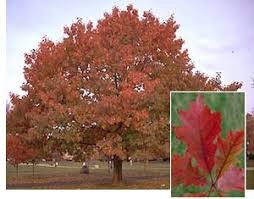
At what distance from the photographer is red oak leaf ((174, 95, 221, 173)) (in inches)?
158

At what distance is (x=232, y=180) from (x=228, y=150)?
0.77 ft

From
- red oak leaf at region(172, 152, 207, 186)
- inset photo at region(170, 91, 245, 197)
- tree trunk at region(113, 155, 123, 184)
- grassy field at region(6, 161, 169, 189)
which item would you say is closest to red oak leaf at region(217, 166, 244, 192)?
inset photo at region(170, 91, 245, 197)

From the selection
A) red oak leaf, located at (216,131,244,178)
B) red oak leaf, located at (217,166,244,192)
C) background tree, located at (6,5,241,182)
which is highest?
background tree, located at (6,5,241,182)

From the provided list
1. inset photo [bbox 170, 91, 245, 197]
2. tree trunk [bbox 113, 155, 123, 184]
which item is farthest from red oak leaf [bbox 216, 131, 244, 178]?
tree trunk [bbox 113, 155, 123, 184]

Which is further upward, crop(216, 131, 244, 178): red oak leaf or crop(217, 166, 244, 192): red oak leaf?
crop(216, 131, 244, 178): red oak leaf

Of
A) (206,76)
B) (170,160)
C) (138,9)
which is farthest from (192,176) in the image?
(138,9)

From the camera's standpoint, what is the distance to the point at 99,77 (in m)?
4.06

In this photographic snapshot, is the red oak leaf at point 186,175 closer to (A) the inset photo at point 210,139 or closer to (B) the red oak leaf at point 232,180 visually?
(A) the inset photo at point 210,139

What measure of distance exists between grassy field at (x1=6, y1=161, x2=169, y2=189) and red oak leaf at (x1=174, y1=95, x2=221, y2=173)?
26 centimetres

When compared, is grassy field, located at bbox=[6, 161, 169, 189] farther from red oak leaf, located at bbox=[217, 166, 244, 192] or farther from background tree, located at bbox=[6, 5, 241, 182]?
red oak leaf, located at bbox=[217, 166, 244, 192]

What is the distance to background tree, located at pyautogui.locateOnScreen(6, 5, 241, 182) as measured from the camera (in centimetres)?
403

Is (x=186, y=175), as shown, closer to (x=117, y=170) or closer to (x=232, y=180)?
(x=232, y=180)

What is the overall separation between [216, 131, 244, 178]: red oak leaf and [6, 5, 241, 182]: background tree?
1.26 ft

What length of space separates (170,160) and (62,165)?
828mm
